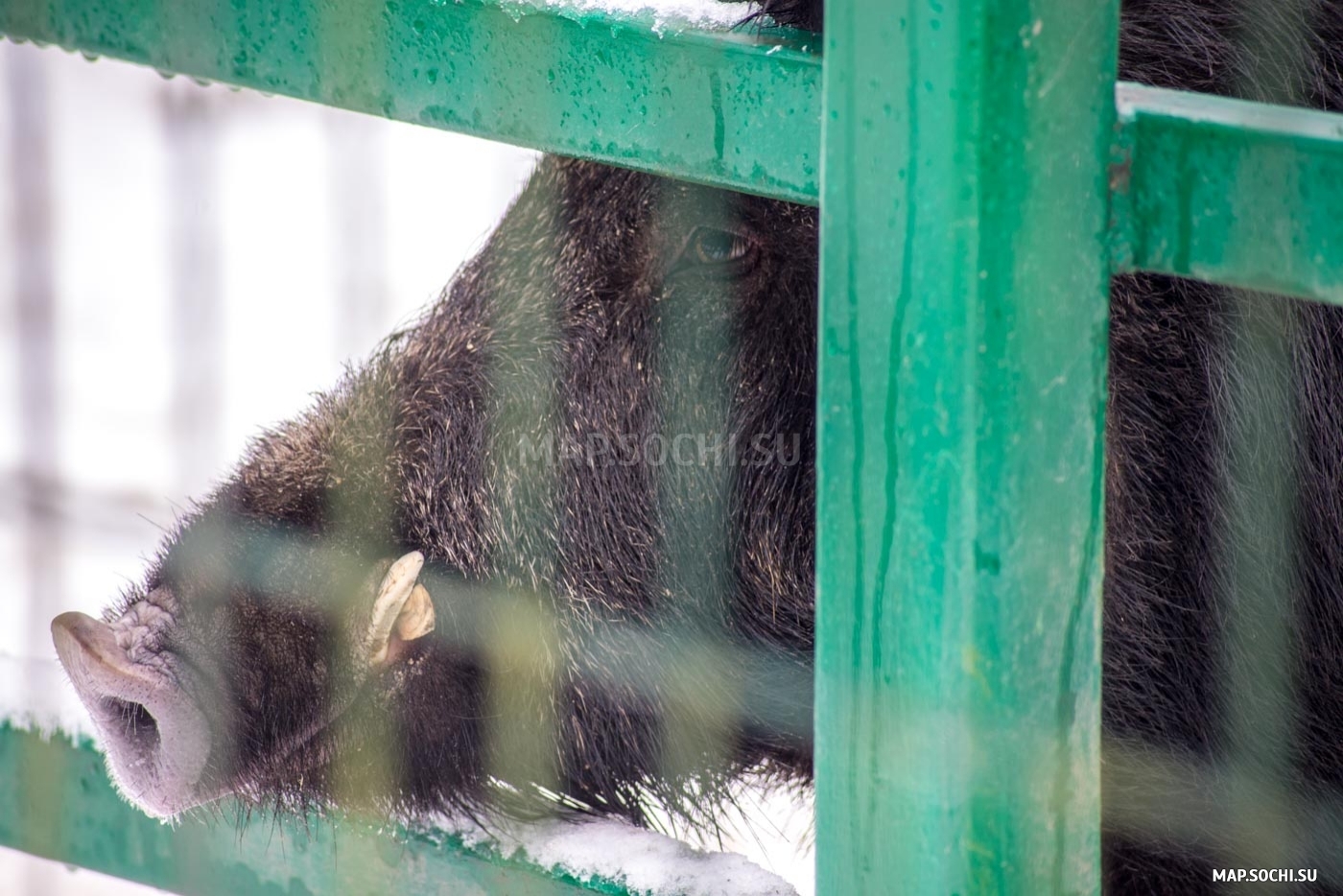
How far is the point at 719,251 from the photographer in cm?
163

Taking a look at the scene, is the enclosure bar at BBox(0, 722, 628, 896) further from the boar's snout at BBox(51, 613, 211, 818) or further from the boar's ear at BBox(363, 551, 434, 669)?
the boar's ear at BBox(363, 551, 434, 669)

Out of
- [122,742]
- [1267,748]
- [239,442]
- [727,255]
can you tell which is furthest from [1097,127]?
[239,442]

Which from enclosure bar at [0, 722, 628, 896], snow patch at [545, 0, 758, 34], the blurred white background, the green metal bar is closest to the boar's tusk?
enclosure bar at [0, 722, 628, 896]

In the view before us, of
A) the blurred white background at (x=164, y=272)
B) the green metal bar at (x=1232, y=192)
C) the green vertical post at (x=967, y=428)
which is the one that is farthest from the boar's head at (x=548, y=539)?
the blurred white background at (x=164, y=272)

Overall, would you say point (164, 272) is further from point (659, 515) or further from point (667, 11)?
point (667, 11)

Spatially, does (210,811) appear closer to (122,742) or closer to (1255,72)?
(122,742)

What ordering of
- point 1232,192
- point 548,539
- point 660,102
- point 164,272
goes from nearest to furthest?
point 1232,192, point 660,102, point 548,539, point 164,272

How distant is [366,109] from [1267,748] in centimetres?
122

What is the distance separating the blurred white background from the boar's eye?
1.44 metres

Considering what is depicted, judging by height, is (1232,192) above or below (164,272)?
below

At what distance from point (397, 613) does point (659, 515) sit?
1.08 feet

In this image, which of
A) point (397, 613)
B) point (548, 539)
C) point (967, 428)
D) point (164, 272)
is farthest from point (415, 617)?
point (164, 272)

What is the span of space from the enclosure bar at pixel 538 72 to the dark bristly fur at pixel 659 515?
57 centimetres

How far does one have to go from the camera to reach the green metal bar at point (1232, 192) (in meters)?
0.66
